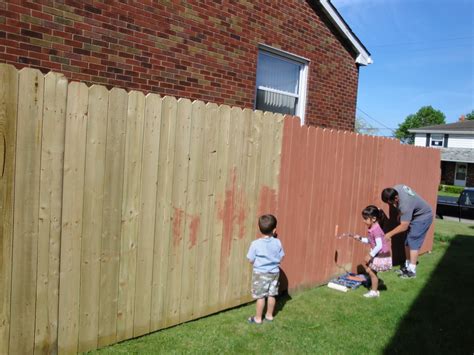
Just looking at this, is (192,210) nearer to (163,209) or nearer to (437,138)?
(163,209)

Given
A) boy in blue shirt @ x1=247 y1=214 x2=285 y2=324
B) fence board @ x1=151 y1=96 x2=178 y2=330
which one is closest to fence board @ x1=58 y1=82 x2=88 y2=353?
fence board @ x1=151 y1=96 x2=178 y2=330

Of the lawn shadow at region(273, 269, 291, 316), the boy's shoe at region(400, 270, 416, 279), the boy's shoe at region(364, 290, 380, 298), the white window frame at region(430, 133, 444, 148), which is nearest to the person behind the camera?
the lawn shadow at region(273, 269, 291, 316)

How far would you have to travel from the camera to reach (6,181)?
117 inches

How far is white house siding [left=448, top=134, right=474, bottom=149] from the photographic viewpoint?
147 ft

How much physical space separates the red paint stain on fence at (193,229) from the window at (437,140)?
48.6 metres

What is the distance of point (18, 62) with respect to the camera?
4.69 meters

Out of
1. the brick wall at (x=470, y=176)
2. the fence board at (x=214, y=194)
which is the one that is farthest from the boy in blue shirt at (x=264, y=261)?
the brick wall at (x=470, y=176)

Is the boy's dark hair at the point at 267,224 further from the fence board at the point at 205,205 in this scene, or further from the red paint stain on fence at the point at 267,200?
the fence board at the point at 205,205

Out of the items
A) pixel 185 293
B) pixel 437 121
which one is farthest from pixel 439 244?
pixel 437 121

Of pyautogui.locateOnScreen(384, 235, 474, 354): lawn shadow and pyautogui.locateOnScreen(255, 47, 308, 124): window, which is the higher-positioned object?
pyautogui.locateOnScreen(255, 47, 308, 124): window

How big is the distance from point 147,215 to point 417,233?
16.3ft

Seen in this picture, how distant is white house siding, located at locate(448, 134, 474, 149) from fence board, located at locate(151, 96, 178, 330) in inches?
1877

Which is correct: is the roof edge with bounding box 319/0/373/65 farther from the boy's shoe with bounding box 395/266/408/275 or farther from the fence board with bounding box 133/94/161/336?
the fence board with bounding box 133/94/161/336

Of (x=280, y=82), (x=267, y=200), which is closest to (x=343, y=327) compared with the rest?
(x=267, y=200)
